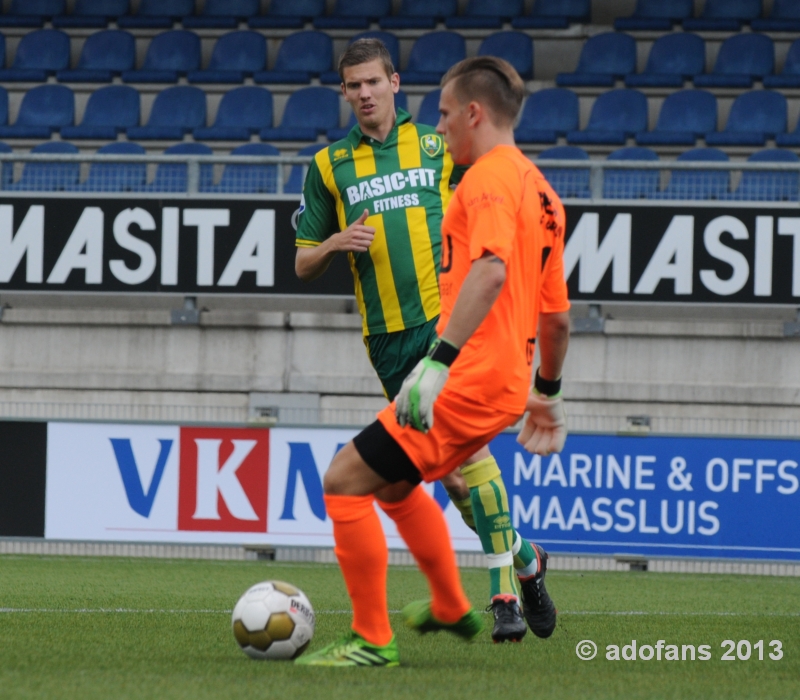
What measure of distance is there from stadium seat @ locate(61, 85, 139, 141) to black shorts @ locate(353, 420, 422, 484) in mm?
11168

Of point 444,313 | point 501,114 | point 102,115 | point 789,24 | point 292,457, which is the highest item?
point 789,24

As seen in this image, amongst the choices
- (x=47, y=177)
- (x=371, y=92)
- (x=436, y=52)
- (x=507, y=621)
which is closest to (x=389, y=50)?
(x=436, y=52)

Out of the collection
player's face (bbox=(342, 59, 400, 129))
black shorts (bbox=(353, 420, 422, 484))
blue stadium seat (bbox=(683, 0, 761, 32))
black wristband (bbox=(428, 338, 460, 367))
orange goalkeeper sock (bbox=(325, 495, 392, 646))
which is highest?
blue stadium seat (bbox=(683, 0, 761, 32))

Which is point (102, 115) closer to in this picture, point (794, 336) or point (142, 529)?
point (142, 529)

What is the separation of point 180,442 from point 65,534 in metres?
1.07

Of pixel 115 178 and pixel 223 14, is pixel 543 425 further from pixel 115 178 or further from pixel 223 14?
pixel 223 14

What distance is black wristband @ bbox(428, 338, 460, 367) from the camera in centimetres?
356

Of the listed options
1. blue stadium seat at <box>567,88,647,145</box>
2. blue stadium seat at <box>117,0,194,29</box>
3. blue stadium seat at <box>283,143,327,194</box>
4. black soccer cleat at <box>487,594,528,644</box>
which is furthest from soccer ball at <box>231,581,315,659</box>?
blue stadium seat at <box>117,0,194,29</box>

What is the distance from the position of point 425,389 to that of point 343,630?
1986 millimetres

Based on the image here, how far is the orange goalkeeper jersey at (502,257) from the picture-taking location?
365 centimetres

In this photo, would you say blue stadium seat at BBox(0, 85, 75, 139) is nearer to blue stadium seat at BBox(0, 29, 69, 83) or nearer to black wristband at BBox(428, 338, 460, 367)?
blue stadium seat at BBox(0, 29, 69, 83)

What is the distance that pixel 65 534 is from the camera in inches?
375

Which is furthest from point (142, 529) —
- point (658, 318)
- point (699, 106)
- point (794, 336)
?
point (699, 106)

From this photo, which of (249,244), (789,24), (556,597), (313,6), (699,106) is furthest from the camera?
(313,6)
